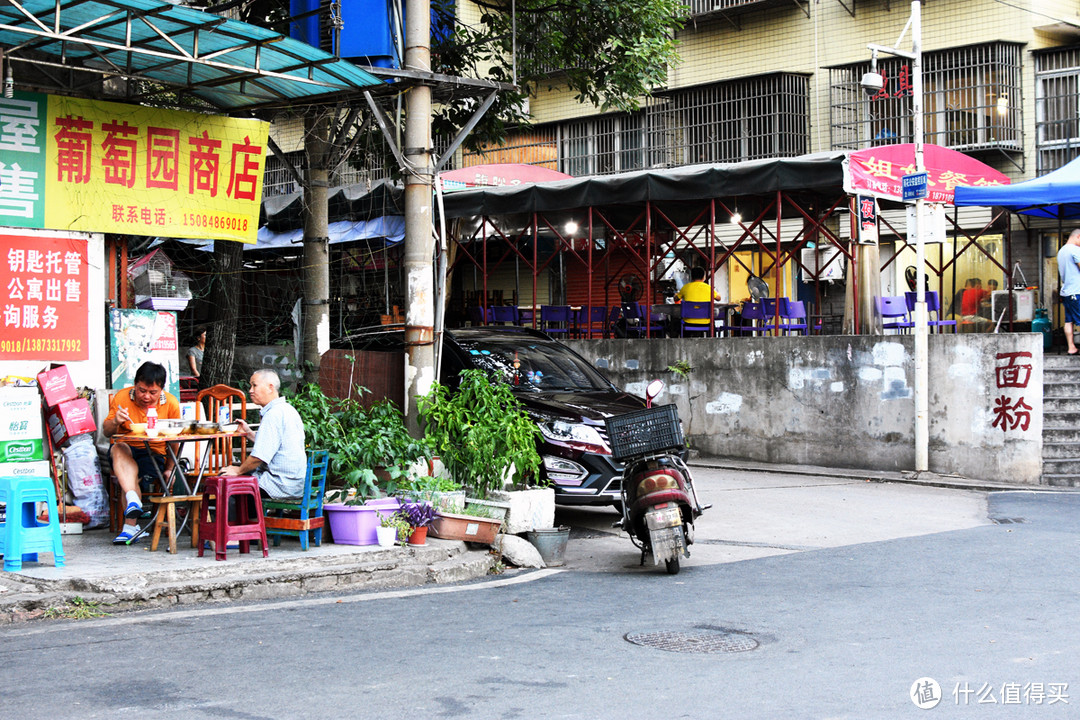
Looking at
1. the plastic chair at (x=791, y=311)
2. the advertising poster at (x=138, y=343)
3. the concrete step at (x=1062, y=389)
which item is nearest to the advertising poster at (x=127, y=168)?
the advertising poster at (x=138, y=343)

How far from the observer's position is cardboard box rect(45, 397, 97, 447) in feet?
29.3

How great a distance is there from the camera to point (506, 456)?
929 cm

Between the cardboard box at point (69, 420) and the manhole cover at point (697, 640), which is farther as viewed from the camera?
the cardboard box at point (69, 420)

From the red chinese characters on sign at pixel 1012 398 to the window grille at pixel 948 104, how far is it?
7164 mm

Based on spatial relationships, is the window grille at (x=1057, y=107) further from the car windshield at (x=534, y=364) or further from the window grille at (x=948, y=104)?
the car windshield at (x=534, y=364)

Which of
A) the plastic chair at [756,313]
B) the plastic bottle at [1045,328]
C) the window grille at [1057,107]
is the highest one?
the window grille at [1057,107]

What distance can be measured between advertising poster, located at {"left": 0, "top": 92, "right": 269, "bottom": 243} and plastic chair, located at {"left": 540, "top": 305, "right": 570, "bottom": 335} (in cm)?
789

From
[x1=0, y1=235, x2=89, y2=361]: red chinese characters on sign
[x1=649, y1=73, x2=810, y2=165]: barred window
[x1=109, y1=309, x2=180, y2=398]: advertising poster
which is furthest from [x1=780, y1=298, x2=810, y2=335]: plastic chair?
[x1=0, y1=235, x2=89, y2=361]: red chinese characters on sign

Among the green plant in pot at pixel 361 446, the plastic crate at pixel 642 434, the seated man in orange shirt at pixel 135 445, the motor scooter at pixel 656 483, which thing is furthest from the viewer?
the green plant in pot at pixel 361 446

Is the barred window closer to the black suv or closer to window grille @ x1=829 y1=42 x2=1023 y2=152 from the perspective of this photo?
window grille @ x1=829 y1=42 x2=1023 y2=152

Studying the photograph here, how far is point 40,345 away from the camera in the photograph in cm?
923

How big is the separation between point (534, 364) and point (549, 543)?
9.76 feet

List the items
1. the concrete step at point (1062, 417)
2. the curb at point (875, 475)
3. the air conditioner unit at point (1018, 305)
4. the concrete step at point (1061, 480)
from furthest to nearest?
the air conditioner unit at point (1018, 305) < the concrete step at point (1062, 417) < the concrete step at point (1061, 480) < the curb at point (875, 475)

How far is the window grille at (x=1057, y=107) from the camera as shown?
64.3 feet
